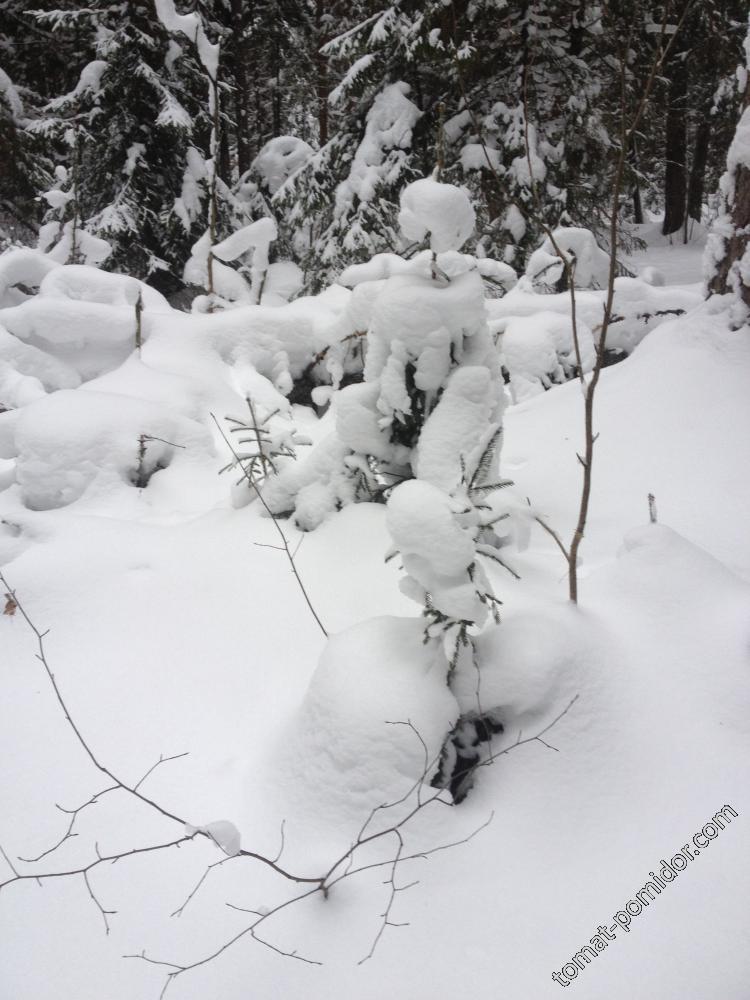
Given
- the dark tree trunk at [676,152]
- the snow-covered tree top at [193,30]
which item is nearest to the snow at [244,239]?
the snow-covered tree top at [193,30]

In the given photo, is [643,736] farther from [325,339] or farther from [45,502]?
[325,339]

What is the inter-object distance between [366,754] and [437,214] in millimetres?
1959

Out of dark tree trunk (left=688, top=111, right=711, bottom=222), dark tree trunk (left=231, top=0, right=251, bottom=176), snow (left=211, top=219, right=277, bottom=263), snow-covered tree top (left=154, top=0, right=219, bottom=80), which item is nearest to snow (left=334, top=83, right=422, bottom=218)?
snow-covered tree top (left=154, top=0, right=219, bottom=80)

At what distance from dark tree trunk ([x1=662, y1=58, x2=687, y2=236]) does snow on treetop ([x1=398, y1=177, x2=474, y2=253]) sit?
12658 mm

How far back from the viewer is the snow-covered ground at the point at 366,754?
62.5 inches

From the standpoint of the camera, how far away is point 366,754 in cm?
187

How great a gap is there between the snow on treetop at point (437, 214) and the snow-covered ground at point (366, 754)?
111cm

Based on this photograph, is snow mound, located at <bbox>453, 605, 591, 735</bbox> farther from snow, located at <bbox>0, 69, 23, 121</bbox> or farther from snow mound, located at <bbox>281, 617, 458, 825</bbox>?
snow, located at <bbox>0, 69, 23, 121</bbox>

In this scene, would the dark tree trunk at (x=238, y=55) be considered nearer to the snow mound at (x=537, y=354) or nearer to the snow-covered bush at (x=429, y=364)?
the snow mound at (x=537, y=354)

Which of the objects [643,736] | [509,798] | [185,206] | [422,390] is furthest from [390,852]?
[185,206]

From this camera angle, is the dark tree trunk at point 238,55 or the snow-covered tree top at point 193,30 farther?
the dark tree trunk at point 238,55

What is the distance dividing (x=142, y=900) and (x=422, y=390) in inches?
81.8

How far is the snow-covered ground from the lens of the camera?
1588 mm

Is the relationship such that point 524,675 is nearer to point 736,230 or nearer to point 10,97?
point 736,230
